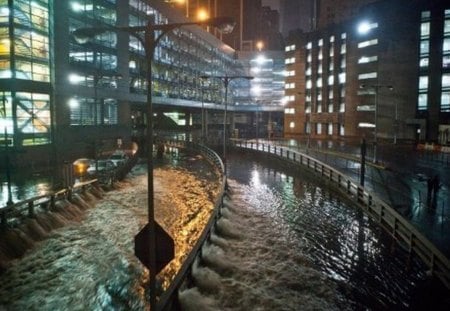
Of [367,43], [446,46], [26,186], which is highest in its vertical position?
[367,43]

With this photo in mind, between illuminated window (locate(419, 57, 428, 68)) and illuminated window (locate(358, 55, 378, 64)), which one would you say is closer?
illuminated window (locate(419, 57, 428, 68))

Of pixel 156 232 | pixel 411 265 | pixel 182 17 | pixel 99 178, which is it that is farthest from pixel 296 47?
pixel 156 232

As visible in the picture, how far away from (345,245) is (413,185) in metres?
12.6

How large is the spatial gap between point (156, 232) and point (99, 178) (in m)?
19.9

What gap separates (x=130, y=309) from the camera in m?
10.2

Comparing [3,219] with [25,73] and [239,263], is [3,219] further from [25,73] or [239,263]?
[25,73]

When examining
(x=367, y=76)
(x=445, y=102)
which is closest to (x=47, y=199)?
(x=445, y=102)

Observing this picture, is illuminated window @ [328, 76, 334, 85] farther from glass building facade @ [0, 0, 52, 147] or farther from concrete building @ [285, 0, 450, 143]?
glass building facade @ [0, 0, 52, 147]

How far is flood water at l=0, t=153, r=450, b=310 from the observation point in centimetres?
1060

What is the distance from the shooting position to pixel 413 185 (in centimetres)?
2497

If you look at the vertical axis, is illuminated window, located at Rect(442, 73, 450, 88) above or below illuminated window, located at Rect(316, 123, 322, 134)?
above

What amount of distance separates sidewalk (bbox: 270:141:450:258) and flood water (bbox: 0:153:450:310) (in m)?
1.93

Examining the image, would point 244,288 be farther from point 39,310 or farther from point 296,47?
point 296,47

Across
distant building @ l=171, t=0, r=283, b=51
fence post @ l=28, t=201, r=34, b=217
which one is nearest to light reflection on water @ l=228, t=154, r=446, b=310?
fence post @ l=28, t=201, r=34, b=217
